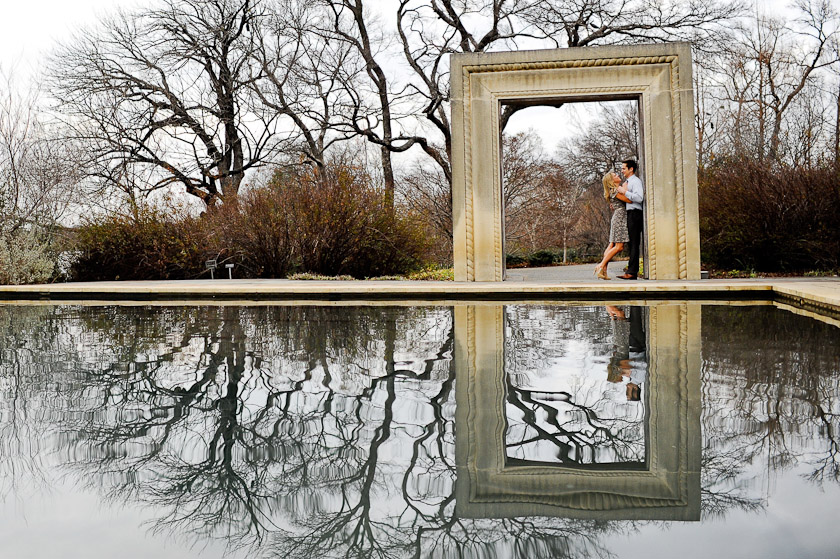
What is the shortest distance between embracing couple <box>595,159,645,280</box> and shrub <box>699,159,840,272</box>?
217cm

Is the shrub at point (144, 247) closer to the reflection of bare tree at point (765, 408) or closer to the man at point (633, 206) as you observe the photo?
the man at point (633, 206)

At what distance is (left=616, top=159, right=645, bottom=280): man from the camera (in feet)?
34.9

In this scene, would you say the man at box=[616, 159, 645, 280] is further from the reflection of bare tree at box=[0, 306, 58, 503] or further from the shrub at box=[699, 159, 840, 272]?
the reflection of bare tree at box=[0, 306, 58, 503]

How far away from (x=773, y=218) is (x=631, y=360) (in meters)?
8.64

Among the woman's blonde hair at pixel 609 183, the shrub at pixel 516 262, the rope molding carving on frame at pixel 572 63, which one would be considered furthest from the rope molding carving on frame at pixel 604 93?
the shrub at pixel 516 262

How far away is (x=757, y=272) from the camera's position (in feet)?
39.0

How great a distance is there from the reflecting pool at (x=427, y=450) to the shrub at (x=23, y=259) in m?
9.45

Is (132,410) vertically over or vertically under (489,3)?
under

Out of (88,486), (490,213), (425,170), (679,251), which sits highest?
(425,170)

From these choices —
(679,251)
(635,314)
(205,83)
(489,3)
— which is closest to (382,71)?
(489,3)

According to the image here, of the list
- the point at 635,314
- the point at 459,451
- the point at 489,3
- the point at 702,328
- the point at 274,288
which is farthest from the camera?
the point at 489,3

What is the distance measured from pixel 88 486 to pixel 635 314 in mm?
5596

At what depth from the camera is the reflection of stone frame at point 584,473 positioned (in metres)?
1.96

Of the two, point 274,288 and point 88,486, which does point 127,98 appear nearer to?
point 274,288
